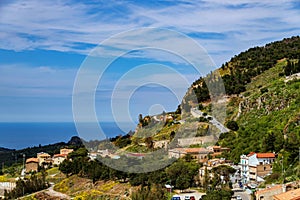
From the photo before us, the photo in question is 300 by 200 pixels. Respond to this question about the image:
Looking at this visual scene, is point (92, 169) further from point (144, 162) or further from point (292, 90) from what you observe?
point (292, 90)

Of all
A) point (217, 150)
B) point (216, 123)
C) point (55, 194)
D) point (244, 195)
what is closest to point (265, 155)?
point (244, 195)

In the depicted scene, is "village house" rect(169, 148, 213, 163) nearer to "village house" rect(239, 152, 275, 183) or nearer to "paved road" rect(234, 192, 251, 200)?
"village house" rect(239, 152, 275, 183)

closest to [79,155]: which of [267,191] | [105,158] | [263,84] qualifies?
[105,158]

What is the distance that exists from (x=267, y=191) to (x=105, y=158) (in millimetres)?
18724

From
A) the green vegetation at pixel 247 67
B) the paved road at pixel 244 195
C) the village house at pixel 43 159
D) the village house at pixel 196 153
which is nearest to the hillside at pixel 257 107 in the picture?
the green vegetation at pixel 247 67

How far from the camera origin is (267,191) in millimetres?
19969

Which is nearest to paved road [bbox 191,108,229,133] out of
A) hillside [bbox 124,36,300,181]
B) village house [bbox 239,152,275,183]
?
hillside [bbox 124,36,300,181]

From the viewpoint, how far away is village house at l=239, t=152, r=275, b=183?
26.4m

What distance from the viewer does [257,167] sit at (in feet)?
86.0

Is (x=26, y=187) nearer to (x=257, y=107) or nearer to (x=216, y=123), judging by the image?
(x=216, y=123)

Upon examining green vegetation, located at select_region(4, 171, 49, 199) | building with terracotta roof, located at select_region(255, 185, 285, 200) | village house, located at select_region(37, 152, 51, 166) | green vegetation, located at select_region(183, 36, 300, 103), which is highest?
green vegetation, located at select_region(183, 36, 300, 103)

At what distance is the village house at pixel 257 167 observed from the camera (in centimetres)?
2638

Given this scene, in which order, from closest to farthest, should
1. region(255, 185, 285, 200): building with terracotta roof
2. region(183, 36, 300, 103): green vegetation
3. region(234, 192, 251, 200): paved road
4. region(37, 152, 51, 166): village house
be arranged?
region(255, 185, 285, 200): building with terracotta roof
region(234, 192, 251, 200): paved road
region(37, 152, 51, 166): village house
region(183, 36, 300, 103): green vegetation

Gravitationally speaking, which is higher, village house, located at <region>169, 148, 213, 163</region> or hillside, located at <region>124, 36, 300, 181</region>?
hillside, located at <region>124, 36, 300, 181</region>
